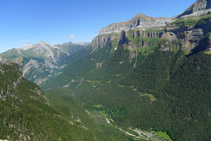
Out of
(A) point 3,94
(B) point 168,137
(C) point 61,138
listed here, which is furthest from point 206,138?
(A) point 3,94

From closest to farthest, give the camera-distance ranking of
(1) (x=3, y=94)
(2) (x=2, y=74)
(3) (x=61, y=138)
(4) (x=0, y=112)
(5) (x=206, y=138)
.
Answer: (4) (x=0, y=112) → (3) (x=61, y=138) → (1) (x=3, y=94) → (5) (x=206, y=138) → (2) (x=2, y=74)

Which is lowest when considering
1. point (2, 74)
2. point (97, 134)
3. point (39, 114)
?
point (97, 134)

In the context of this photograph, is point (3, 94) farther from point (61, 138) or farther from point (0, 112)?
point (61, 138)

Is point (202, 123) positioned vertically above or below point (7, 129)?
below

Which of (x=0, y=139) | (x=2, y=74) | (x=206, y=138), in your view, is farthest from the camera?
(x=2, y=74)

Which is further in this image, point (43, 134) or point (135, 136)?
point (135, 136)

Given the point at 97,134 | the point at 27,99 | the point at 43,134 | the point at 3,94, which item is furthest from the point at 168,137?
the point at 3,94

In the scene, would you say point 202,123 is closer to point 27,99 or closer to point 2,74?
point 27,99
